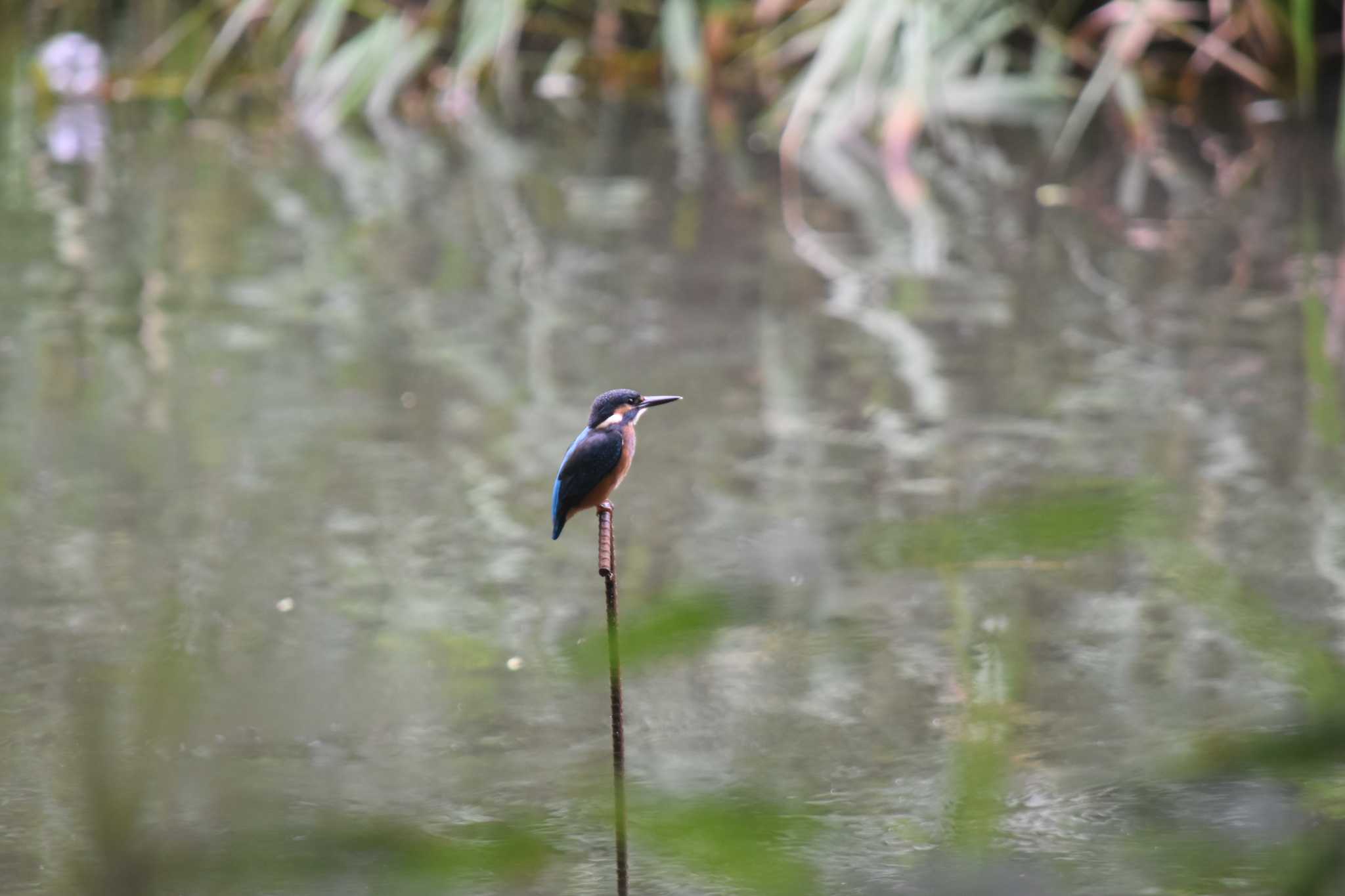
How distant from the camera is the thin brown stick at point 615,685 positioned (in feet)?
1.19

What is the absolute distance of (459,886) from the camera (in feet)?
1.35

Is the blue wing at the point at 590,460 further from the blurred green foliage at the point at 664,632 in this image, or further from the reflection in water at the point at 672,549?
the blurred green foliage at the point at 664,632

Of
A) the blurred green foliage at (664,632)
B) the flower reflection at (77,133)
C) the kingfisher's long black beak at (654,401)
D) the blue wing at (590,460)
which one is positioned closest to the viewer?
the blurred green foliage at (664,632)

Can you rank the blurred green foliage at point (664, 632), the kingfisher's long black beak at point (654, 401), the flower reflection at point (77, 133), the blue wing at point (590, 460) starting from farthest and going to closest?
the flower reflection at point (77, 133)
the blue wing at point (590, 460)
the kingfisher's long black beak at point (654, 401)
the blurred green foliage at point (664, 632)

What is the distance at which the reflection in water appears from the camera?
407 millimetres

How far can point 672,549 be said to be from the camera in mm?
2670

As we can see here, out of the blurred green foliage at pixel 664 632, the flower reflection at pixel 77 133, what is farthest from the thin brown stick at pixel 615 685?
the flower reflection at pixel 77 133

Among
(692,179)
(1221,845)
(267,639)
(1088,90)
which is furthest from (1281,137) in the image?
(1221,845)

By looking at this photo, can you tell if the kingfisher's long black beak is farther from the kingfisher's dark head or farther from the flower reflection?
the flower reflection

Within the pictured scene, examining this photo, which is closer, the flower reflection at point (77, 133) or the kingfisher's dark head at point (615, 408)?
the kingfisher's dark head at point (615, 408)

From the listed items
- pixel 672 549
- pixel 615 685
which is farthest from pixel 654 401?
pixel 672 549

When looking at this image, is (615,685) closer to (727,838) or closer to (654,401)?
(727,838)

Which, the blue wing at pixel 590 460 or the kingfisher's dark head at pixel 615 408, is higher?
the kingfisher's dark head at pixel 615 408

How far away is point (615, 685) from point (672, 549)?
2100 mm
